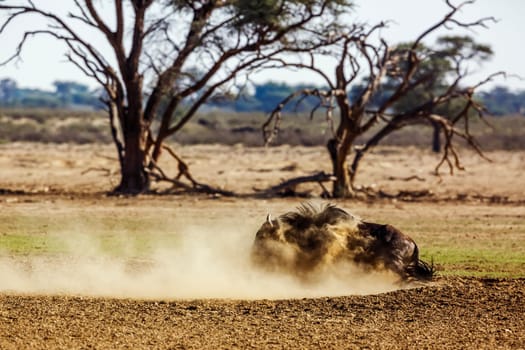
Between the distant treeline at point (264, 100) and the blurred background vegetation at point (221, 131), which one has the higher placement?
the distant treeline at point (264, 100)

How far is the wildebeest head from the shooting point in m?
10.0

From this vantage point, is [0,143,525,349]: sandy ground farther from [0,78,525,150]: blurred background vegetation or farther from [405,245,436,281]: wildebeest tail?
[0,78,525,150]: blurred background vegetation

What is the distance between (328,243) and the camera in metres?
10.0

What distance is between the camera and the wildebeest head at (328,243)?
1005 cm

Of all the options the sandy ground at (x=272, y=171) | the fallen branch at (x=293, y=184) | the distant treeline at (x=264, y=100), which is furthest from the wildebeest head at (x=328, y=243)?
the distant treeline at (x=264, y=100)

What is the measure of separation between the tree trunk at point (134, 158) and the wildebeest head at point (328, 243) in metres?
12.7

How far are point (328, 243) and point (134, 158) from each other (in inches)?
520

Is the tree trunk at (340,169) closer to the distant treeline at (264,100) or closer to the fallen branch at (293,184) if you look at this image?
the fallen branch at (293,184)

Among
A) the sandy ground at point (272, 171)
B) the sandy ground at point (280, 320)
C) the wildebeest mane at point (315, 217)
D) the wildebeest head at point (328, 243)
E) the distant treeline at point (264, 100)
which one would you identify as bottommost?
the sandy ground at point (280, 320)

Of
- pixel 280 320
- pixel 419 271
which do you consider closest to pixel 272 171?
pixel 419 271

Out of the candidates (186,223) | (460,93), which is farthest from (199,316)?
(460,93)

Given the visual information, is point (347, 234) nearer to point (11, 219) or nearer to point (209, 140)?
point (11, 219)

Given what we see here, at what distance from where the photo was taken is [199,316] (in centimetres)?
888

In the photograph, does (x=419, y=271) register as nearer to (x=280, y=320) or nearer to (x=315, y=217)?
(x=315, y=217)
